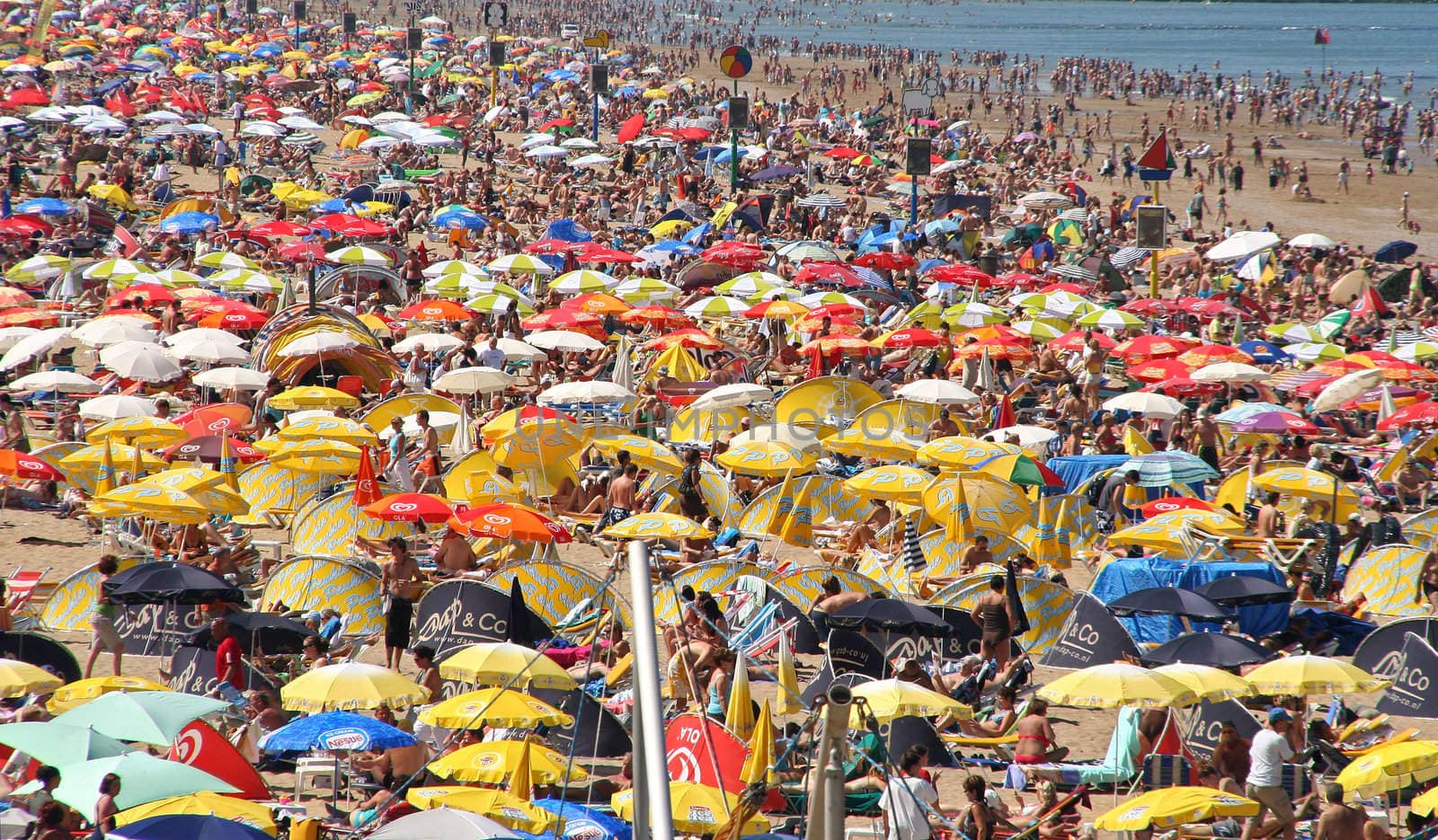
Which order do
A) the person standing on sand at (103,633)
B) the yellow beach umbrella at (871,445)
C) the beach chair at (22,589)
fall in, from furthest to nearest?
the yellow beach umbrella at (871,445), the beach chair at (22,589), the person standing on sand at (103,633)

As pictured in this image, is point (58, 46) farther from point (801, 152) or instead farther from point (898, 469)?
point (898, 469)

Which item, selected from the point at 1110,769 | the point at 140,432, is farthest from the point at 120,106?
the point at 1110,769

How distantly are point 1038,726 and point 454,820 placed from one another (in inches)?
185

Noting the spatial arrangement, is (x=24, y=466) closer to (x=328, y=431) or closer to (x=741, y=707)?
(x=328, y=431)

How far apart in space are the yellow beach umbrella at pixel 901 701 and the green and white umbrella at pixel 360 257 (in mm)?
17639

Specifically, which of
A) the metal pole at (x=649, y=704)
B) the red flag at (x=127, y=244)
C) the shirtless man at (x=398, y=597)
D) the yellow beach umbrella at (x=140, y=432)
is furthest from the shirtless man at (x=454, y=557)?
the red flag at (x=127, y=244)

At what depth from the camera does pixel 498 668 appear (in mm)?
9633

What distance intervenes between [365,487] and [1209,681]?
7.63 m

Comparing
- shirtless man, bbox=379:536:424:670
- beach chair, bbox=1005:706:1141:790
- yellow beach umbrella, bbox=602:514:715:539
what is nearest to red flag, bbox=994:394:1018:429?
yellow beach umbrella, bbox=602:514:715:539

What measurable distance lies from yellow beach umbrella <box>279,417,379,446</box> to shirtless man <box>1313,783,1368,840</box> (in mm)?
9840

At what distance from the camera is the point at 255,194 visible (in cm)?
3431

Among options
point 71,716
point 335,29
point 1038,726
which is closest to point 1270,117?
point 335,29

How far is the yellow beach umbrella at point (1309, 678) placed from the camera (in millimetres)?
10023

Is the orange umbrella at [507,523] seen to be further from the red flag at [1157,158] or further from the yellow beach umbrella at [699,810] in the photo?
the red flag at [1157,158]
